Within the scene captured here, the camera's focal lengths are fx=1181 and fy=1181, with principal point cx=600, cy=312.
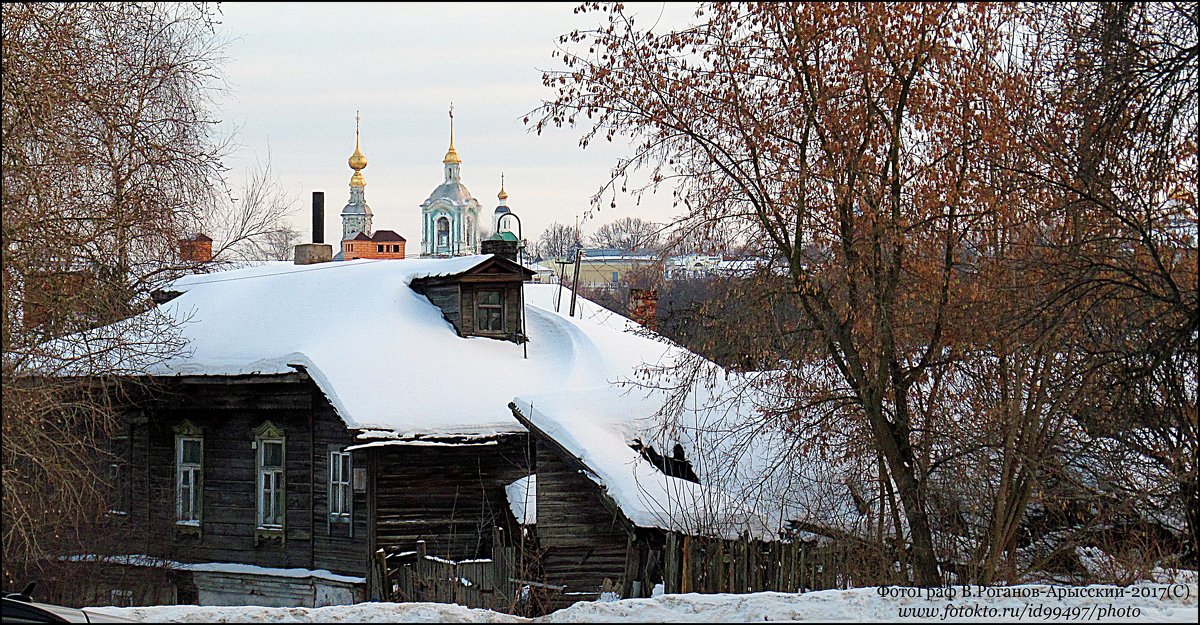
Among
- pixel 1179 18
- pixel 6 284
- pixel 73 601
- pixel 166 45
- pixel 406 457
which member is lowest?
pixel 73 601

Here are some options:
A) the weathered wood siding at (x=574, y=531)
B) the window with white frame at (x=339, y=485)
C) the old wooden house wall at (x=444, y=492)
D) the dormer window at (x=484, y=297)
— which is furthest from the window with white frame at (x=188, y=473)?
the weathered wood siding at (x=574, y=531)

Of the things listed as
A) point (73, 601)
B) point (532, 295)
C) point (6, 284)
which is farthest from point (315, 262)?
point (6, 284)

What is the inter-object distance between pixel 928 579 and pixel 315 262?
70.4 ft

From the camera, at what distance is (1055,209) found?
10859 millimetres

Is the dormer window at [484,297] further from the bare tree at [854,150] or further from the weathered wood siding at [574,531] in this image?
the bare tree at [854,150]

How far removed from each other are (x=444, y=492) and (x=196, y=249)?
6060 mm

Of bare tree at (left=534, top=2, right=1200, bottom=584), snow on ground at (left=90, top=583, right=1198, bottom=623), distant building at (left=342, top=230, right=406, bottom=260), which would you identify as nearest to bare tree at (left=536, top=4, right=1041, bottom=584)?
bare tree at (left=534, top=2, right=1200, bottom=584)

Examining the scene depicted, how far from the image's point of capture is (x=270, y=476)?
875 inches

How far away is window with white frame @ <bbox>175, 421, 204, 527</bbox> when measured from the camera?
73.7ft

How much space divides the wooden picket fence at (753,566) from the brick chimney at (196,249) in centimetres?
994

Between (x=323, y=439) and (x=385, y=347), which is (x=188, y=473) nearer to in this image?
(x=323, y=439)

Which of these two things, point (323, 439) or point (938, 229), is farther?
point (323, 439)

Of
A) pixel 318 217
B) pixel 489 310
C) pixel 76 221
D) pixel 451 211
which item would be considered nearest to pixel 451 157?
pixel 451 211

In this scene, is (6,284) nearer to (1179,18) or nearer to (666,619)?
(666,619)
